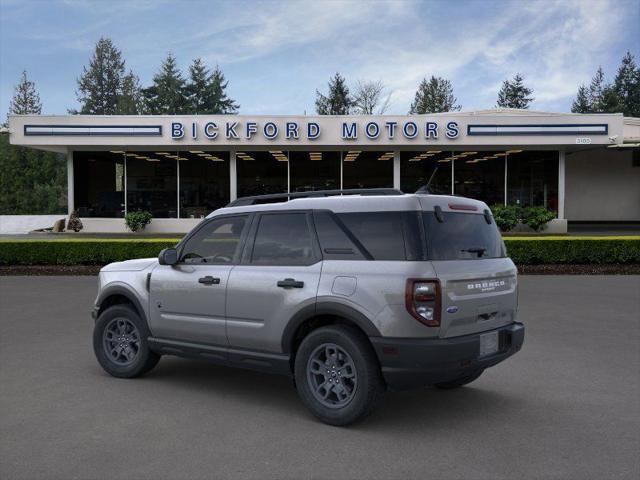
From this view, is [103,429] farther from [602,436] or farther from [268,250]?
[602,436]

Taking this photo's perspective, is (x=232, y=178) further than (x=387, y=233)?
Yes

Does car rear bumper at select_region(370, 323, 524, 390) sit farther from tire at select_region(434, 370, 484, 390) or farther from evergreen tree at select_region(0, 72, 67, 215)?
evergreen tree at select_region(0, 72, 67, 215)

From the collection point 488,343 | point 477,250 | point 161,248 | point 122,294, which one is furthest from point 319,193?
point 161,248

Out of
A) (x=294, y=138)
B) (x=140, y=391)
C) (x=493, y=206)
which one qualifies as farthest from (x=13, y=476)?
(x=493, y=206)

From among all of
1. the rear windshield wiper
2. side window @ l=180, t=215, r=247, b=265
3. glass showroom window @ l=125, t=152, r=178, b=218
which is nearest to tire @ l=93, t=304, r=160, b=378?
side window @ l=180, t=215, r=247, b=265

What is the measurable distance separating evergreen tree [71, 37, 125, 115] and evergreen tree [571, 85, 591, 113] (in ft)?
200

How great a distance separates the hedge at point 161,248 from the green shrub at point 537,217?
8761mm

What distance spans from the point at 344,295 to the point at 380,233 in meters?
0.56

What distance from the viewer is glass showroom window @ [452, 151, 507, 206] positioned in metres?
28.3

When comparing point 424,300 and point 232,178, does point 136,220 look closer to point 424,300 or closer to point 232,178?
point 232,178

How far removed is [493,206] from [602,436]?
75.7ft

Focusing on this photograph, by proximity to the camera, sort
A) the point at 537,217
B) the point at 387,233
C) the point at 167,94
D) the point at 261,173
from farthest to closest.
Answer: the point at 167,94 → the point at 261,173 → the point at 537,217 → the point at 387,233

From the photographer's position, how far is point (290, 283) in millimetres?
5098

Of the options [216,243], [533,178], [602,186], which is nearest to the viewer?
[216,243]
